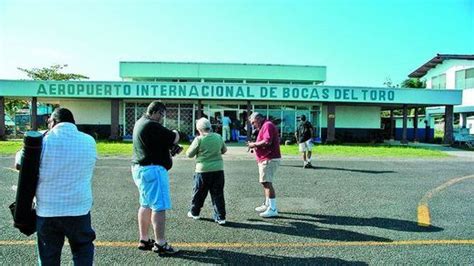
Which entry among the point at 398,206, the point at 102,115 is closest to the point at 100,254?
the point at 398,206

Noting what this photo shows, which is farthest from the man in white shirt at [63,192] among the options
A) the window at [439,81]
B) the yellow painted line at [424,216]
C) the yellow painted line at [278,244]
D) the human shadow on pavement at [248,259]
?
the window at [439,81]

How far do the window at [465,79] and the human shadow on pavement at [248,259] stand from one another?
35772 mm

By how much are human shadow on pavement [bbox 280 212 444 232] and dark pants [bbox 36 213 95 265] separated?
147 inches

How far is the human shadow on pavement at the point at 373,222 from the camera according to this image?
583 centimetres

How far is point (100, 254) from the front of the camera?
456 cm

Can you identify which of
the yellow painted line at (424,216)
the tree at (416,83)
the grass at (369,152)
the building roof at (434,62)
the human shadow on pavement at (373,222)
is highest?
the building roof at (434,62)

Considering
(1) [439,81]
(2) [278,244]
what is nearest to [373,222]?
(2) [278,244]

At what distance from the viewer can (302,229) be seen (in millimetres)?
5758

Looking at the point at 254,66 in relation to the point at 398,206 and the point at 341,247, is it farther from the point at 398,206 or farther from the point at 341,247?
the point at 341,247

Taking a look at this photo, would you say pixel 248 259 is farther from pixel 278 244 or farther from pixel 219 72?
pixel 219 72

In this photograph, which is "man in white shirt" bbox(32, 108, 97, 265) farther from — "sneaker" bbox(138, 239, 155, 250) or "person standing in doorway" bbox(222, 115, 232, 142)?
"person standing in doorway" bbox(222, 115, 232, 142)

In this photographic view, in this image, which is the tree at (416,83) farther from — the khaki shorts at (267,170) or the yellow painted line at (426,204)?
the khaki shorts at (267,170)

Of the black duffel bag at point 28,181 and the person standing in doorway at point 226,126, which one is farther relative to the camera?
the person standing in doorway at point 226,126

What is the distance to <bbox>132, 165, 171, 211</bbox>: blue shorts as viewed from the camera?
14.8ft
